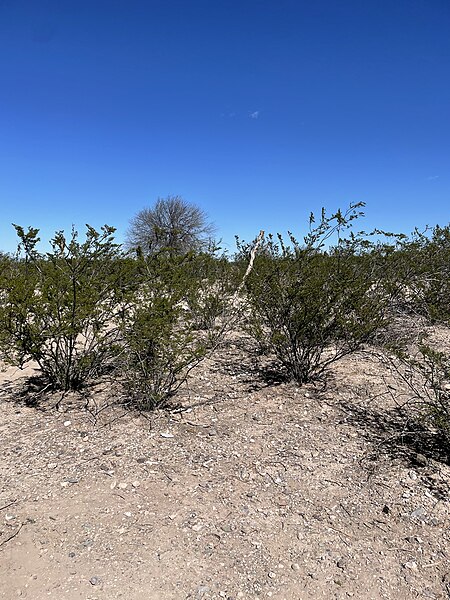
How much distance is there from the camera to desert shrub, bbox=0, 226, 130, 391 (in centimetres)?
405

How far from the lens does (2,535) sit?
8.21 feet

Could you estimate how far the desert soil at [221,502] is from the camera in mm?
2201

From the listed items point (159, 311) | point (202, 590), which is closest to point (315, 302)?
point (159, 311)

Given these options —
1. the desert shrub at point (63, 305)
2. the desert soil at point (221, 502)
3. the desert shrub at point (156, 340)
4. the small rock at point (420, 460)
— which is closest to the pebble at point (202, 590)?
the desert soil at point (221, 502)

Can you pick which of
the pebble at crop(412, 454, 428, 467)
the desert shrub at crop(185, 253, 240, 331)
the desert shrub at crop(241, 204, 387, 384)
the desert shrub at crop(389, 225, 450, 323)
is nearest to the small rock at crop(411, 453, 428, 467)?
the pebble at crop(412, 454, 428, 467)

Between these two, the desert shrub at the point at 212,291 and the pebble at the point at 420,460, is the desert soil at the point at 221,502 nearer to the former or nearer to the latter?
the pebble at the point at 420,460

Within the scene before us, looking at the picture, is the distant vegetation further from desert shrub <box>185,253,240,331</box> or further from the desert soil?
desert shrub <box>185,253,240,331</box>

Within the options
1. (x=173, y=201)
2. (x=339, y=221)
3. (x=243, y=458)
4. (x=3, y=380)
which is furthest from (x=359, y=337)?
(x=173, y=201)

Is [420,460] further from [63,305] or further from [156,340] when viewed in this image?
[63,305]

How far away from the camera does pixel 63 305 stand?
4148 millimetres

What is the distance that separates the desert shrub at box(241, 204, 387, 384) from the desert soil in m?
0.63

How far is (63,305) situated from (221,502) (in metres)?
2.41

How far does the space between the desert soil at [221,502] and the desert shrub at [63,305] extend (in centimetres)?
47

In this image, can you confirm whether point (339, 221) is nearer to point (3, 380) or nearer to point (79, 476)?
point (79, 476)
